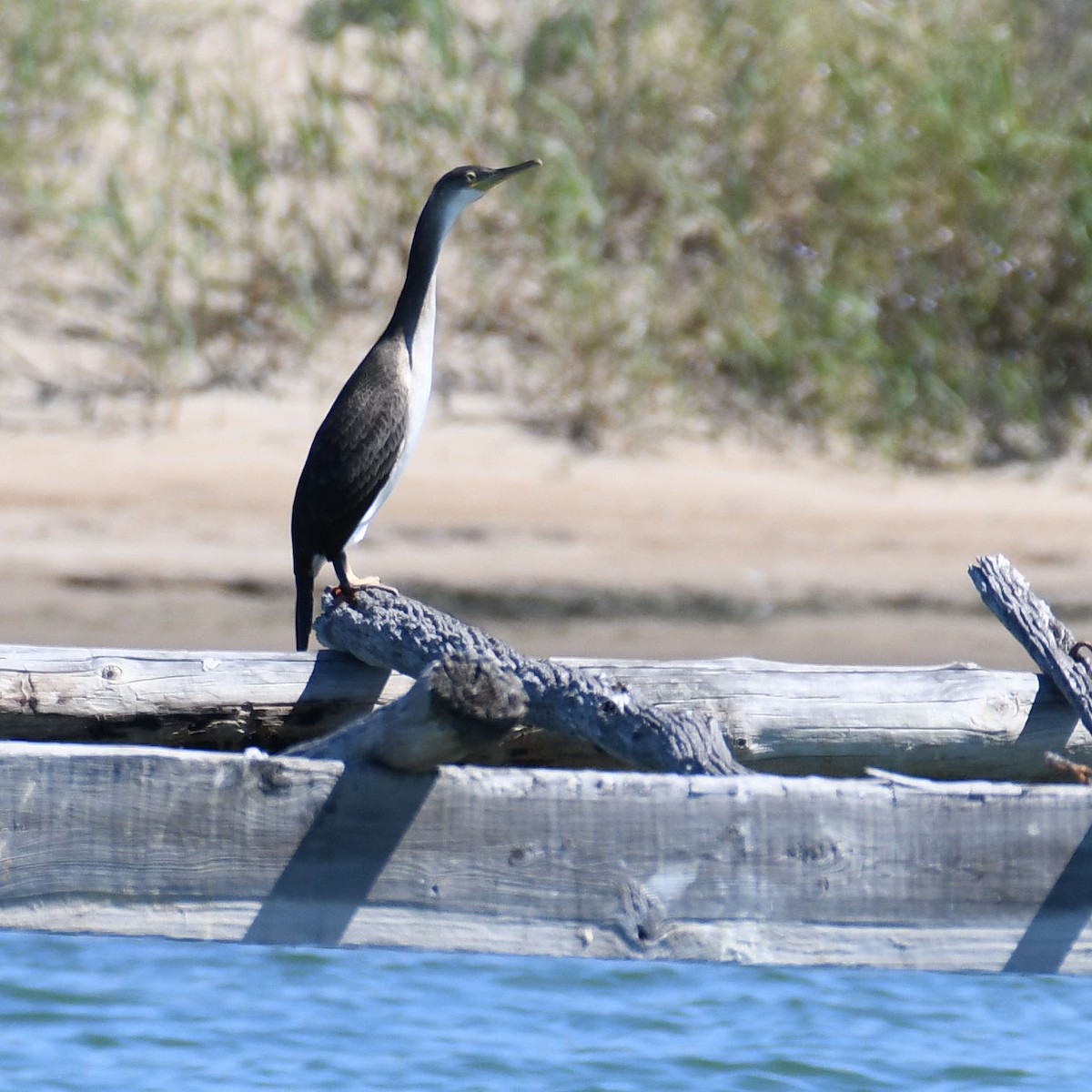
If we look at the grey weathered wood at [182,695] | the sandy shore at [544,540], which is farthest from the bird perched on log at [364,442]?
the sandy shore at [544,540]

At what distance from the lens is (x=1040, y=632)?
299 centimetres

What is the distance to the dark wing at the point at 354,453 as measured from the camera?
152 inches

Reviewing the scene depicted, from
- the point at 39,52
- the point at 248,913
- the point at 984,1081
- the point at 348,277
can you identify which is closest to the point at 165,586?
the point at 348,277

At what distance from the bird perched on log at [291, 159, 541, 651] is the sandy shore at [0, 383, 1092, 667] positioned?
3536mm

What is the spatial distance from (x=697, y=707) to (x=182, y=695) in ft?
3.06

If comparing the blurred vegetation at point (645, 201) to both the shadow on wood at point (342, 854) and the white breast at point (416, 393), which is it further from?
the shadow on wood at point (342, 854)

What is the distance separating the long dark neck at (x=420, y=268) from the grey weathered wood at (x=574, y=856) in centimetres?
180

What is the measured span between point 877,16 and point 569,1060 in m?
8.24

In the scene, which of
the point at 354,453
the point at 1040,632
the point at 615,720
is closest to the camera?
the point at 615,720

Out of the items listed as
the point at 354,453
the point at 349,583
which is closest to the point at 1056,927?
the point at 349,583

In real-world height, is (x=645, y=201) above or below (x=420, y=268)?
above

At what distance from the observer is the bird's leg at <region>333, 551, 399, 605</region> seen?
3359 millimetres

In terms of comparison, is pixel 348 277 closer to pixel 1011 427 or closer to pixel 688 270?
pixel 688 270

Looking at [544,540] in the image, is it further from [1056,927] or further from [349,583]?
[1056,927]
